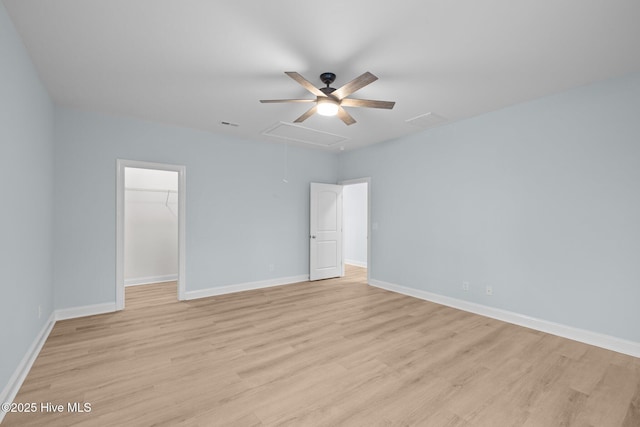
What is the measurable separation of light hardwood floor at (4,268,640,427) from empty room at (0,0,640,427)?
2cm

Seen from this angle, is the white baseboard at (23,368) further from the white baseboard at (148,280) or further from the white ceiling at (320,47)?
the white ceiling at (320,47)

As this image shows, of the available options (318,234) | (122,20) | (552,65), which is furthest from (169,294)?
(552,65)

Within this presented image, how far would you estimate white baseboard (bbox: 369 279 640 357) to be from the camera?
283 cm

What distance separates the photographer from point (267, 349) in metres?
2.88

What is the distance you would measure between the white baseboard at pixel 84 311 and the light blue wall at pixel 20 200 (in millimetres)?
521

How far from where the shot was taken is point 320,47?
2.37 meters

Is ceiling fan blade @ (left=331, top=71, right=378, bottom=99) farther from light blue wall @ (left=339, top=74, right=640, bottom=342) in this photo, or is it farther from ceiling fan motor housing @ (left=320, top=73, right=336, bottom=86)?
light blue wall @ (left=339, top=74, right=640, bottom=342)

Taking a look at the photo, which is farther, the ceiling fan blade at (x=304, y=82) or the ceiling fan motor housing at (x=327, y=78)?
the ceiling fan motor housing at (x=327, y=78)

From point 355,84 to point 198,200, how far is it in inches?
134

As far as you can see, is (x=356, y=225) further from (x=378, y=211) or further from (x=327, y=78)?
(x=327, y=78)

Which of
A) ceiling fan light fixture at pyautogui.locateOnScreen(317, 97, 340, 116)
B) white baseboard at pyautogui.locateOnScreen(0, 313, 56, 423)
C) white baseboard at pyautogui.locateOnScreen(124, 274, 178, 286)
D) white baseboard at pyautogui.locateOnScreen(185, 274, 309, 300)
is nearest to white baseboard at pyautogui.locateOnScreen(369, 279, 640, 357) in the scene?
white baseboard at pyautogui.locateOnScreen(185, 274, 309, 300)

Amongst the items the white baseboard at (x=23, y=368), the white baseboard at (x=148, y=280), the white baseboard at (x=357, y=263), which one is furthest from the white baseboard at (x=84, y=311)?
the white baseboard at (x=357, y=263)

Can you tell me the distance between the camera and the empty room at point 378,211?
2027 mm

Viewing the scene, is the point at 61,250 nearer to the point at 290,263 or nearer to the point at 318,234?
the point at 290,263
